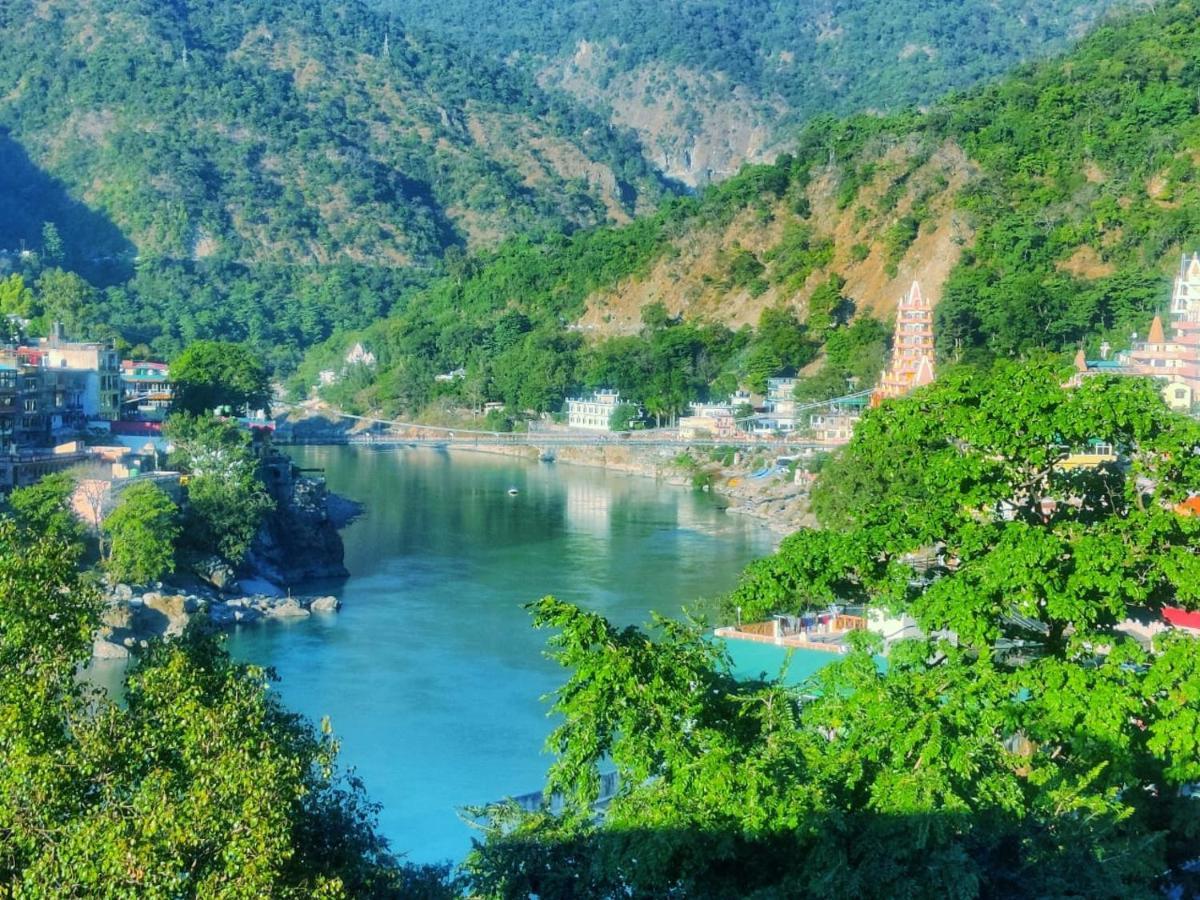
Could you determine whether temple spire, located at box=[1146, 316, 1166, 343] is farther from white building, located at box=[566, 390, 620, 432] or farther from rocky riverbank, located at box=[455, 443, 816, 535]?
white building, located at box=[566, 390, 620, 432]

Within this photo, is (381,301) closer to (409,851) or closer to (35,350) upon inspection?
(35,350)

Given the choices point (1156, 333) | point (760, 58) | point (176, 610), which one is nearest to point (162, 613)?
point (176, 610)

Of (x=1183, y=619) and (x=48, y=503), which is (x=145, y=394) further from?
(x=1183, y=619)

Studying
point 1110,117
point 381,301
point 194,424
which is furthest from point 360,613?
point 381,301

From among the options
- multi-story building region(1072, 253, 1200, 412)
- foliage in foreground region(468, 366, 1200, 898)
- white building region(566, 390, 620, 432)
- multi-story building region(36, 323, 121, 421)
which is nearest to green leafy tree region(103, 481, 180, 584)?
multi-story building region(36, 323, 121, 421)

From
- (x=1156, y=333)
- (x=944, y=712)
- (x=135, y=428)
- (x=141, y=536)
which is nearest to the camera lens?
(x=944, y=712)

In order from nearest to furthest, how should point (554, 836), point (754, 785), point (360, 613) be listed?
point (754, 785) → point (554, 836) → point (360, 613)

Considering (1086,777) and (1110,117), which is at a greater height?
(1110,117)
